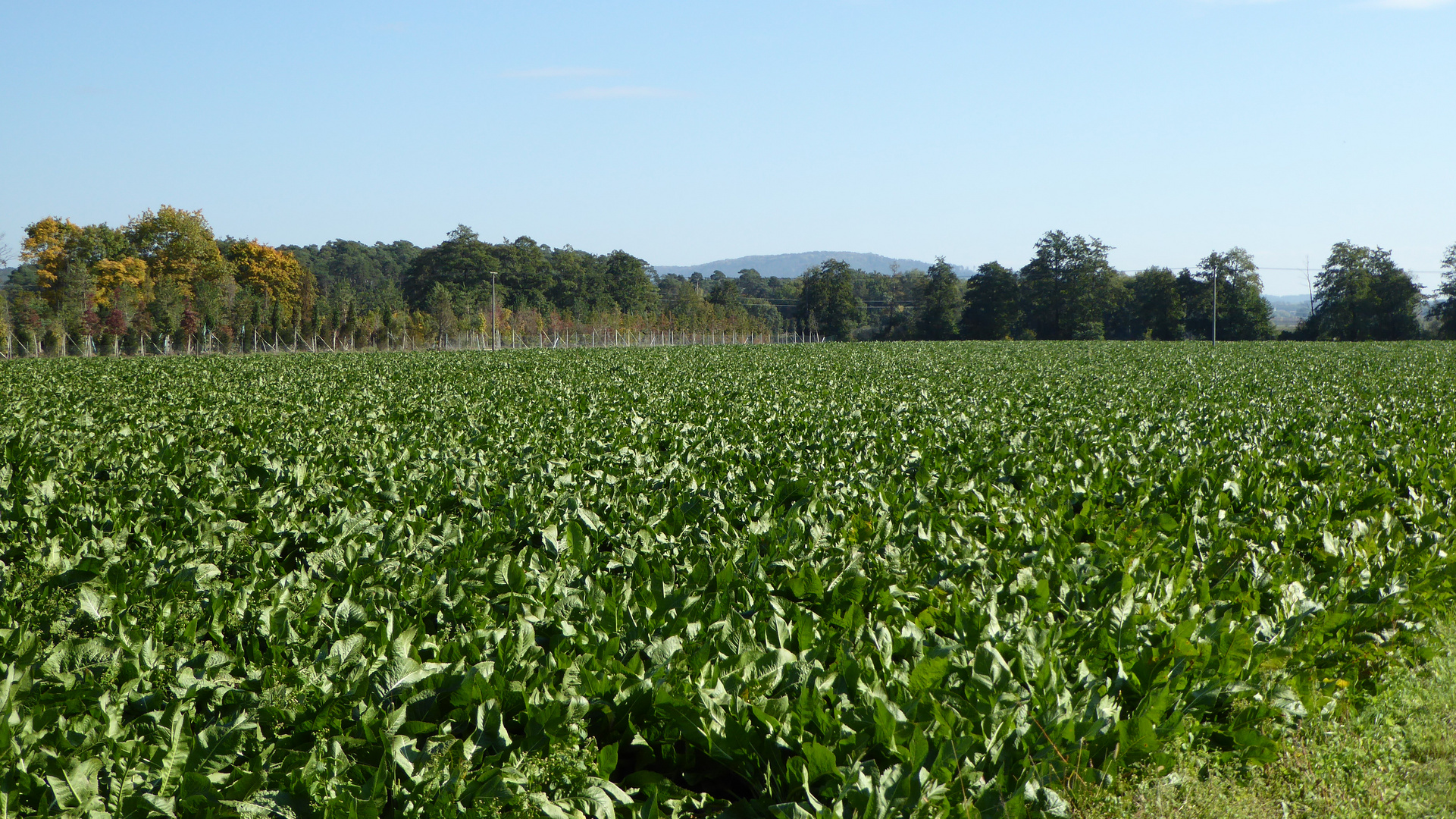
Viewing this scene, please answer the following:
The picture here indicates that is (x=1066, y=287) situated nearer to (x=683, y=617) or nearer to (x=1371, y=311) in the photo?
(x=1371, y=311)

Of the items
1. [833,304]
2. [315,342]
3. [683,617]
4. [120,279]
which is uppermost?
[833,304]

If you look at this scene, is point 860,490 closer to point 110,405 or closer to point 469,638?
point 469,638

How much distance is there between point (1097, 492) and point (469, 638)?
5517 millimetres

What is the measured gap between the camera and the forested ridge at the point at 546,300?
6088 centimetres

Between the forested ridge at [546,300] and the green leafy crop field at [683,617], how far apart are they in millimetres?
52156

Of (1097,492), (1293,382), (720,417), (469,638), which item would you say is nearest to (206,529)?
(469,638)

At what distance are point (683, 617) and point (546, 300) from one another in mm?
101661

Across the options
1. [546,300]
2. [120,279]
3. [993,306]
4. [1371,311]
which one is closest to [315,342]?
[120,279]

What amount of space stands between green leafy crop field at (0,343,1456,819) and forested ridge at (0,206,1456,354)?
52156 mm

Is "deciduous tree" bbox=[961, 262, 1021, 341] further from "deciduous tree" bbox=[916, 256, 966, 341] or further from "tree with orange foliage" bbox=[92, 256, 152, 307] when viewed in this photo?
"tree with orange foliage" bbox=[92, 256, 152, 307]

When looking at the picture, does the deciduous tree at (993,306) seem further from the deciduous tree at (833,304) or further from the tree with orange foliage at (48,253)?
the tree with orange foliage at (48,253)

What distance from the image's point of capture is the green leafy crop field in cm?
307

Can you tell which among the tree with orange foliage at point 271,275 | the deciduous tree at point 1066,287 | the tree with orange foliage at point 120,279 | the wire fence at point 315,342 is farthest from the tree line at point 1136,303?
the tree with orange foliage at point 120,279

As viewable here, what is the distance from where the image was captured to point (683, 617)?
4.18 m
